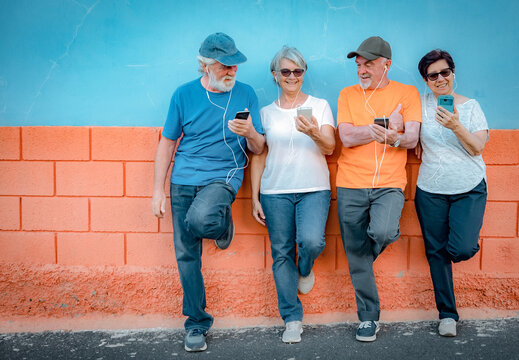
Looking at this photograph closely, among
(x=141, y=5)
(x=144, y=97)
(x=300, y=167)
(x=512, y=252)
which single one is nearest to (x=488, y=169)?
(x=512, y=252)

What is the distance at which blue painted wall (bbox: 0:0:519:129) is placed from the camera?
3.24 meters

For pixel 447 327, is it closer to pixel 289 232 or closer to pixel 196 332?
pixel 289 232

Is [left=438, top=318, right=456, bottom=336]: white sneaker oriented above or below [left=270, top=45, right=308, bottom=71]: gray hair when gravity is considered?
below

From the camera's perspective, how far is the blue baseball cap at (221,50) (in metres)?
2.82

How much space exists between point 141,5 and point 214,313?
89.1 inches

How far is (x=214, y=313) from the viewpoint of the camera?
10.7 ft

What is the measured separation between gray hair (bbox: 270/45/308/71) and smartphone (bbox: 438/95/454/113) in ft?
2.90

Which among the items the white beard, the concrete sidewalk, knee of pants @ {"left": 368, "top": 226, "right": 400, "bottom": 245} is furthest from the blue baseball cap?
the concrete sidewalk

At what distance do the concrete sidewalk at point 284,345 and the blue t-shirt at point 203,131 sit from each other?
1036 mm

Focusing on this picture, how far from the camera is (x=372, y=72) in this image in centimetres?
291

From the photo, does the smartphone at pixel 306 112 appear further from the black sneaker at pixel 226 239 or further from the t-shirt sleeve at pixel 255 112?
the black sneaker at pixel 226 239

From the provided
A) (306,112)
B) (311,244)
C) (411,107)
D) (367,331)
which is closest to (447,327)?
(367,331)

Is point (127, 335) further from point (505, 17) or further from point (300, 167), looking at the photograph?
point (505, 17)

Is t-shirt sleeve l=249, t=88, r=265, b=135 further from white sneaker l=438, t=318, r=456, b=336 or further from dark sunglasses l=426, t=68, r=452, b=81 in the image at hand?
white sneaker l=438, t=318, r=456, b=336
